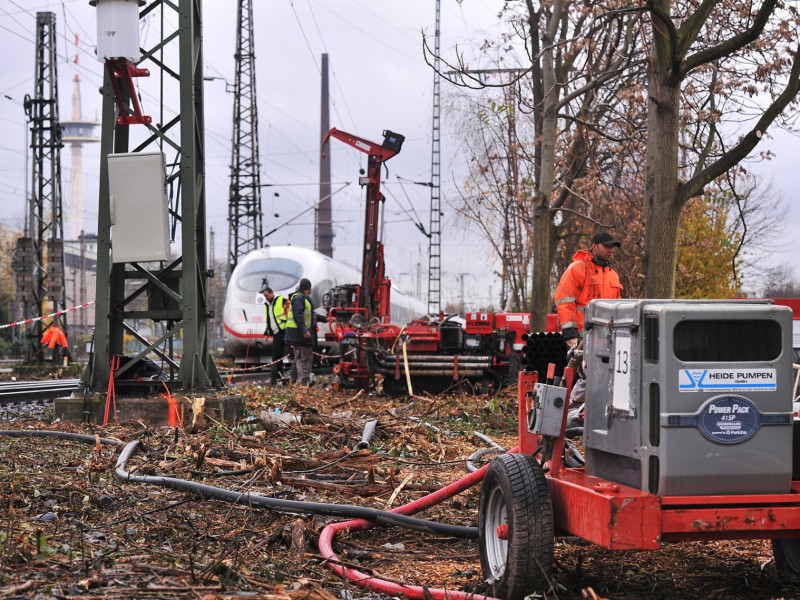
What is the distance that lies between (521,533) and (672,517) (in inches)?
31.5

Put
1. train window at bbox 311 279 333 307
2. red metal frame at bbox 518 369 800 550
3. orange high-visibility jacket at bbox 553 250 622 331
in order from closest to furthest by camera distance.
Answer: red metal frame at bbox 518 369 800 550 → orange high-visibility jacket at bbox 553 250 622 331 → train window at bbox 311 279 333 307

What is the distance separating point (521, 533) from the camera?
5.38 metres

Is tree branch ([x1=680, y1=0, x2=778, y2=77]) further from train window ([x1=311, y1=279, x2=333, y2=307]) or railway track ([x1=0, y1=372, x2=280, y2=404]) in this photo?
train window ([x1=311, y1=279, x2=333, y2=307])

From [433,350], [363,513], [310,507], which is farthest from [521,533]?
[433,350]

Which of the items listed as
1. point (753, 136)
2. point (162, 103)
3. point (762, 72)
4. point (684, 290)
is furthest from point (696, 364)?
point (684, 290)

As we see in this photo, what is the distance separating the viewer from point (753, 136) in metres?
12.4

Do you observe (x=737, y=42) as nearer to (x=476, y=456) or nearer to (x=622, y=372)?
(x=476, y=456)

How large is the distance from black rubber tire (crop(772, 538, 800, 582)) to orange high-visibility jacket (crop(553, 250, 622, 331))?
2447 millimetres

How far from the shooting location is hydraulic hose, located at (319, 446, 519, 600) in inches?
213

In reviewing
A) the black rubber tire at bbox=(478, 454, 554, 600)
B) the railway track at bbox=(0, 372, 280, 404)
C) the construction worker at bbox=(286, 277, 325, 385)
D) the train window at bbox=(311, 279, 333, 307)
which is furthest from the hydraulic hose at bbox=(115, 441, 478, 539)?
the train window at bbox=(311, 279, 333, 307)

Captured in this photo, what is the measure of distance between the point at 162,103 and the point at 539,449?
26.0 feet

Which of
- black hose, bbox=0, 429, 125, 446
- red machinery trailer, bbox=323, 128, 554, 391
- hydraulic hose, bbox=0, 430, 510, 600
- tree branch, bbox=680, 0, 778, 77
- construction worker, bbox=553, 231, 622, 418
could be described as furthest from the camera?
red machinery trailer, bbox=323, 128, 554, 391

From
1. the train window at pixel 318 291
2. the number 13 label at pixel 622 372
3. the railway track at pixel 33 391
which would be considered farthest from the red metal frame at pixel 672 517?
the train window at pixel 318 291

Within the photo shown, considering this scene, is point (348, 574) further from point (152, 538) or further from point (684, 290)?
point (684, 290)
